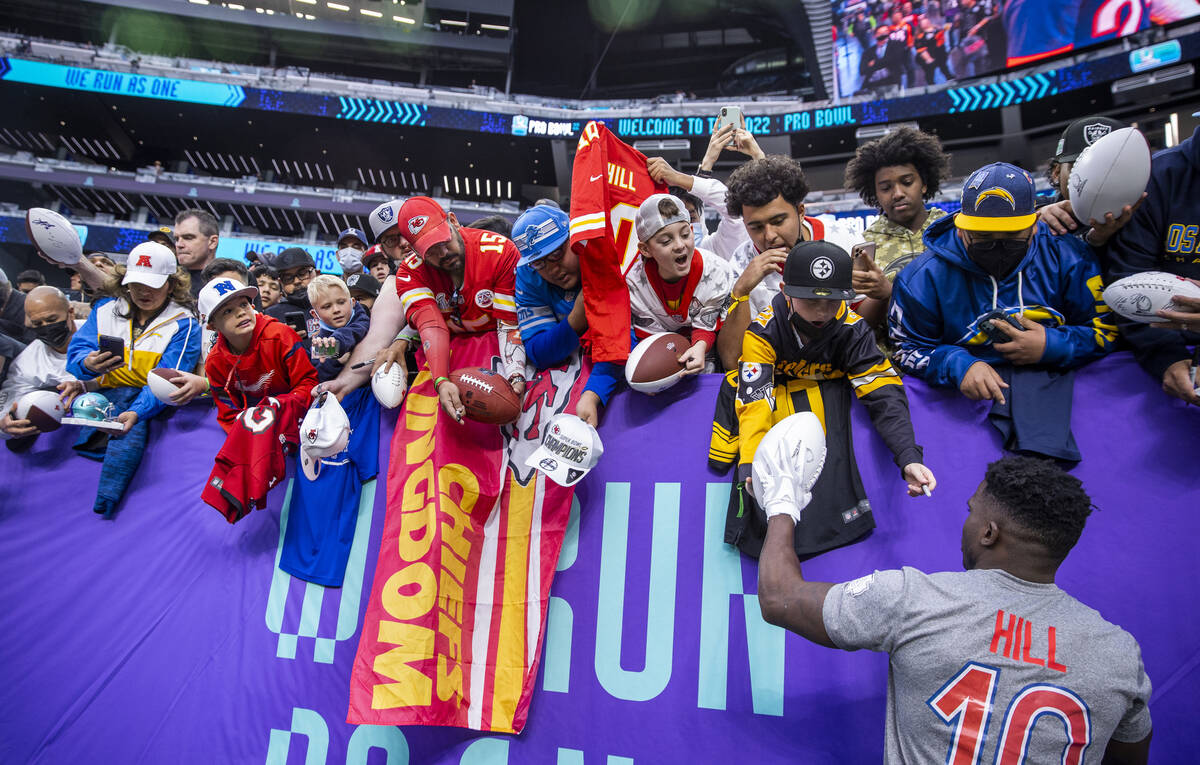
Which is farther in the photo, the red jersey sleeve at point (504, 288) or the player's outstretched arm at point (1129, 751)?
the red jersey sleeve at point (504, 288)

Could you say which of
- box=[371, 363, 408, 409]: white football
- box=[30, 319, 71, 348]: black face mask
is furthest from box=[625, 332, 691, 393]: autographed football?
box=[30, 319, 71, 348]: black face mask

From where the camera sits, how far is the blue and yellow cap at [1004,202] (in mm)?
2582

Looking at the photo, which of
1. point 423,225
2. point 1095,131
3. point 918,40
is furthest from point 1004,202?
point 918,40

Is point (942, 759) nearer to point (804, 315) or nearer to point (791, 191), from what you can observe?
point (804, 315)

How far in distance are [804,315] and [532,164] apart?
25.5m

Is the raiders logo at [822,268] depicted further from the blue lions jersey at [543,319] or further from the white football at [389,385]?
the white football at [389,385]

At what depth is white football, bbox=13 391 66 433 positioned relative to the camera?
4.44m

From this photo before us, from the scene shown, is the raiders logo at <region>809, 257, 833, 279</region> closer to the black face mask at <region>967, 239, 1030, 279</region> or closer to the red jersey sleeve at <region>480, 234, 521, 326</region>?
the black face mask at <region>967, 239, 1030, 279</region>

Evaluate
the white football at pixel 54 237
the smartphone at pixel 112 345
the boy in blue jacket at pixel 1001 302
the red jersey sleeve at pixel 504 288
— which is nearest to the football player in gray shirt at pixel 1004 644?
the boy in blue jacket at pixel 1001 302

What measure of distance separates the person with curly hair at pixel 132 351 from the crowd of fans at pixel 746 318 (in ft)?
0.05

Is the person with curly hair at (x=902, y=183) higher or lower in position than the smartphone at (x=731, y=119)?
lower

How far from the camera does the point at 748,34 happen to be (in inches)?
1243

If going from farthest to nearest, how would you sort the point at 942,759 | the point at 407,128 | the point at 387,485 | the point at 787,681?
the point at 407,128, the point at 387,485, the point at 787,681, the point at 942,759

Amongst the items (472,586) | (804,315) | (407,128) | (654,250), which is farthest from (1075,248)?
(407,128)
